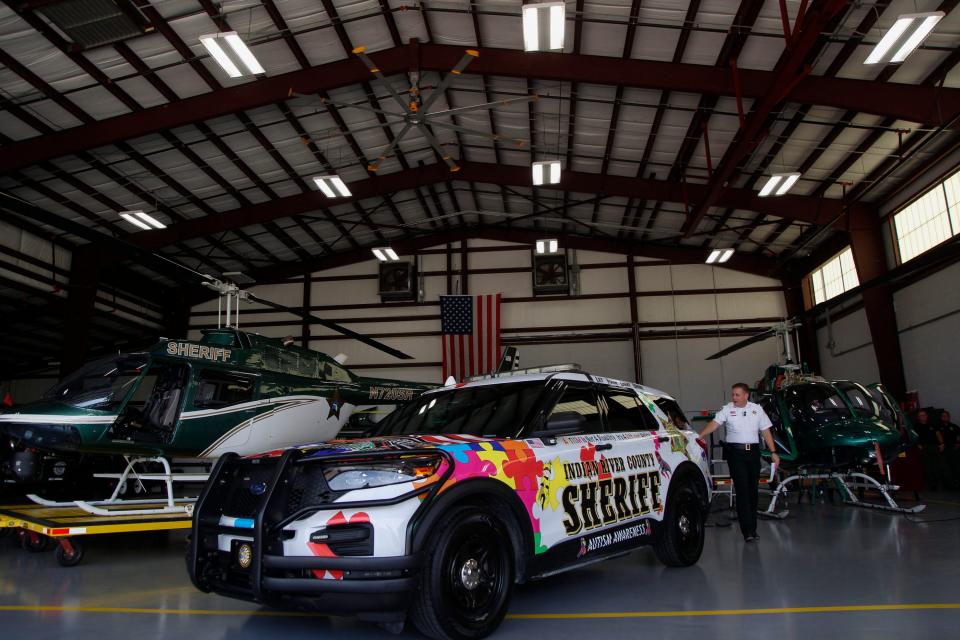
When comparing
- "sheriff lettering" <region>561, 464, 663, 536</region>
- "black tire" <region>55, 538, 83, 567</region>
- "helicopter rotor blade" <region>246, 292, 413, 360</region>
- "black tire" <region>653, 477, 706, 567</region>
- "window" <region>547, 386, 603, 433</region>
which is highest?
"helicopter rotor blade" <region>246, 292, 413, 360</region>

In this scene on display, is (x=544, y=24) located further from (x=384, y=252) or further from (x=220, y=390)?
(x=384, y=252)

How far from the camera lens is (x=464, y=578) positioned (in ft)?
11.0

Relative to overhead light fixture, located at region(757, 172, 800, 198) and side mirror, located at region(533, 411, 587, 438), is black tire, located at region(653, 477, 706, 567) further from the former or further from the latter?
overhead light fixture, located at region(757, 172, 800, 198)

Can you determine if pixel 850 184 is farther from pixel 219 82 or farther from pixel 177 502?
pixel 177 502

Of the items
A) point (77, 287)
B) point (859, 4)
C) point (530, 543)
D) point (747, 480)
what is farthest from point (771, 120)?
point (77, 287)

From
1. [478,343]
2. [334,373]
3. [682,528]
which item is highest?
[478,343]

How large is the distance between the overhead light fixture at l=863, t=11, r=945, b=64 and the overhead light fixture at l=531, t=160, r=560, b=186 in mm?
5830

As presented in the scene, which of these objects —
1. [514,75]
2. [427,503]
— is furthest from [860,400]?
[427,503]

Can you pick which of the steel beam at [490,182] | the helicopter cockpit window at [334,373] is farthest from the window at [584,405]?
the steel beam at [490,182]

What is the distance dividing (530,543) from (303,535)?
132 centimetres

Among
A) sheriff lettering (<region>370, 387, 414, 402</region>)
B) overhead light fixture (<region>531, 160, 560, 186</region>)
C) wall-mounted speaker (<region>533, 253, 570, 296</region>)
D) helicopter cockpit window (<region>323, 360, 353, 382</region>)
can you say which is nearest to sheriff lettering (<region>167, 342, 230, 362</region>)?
helicopter cockpit window (<region>323, 360, 353, 382</region>)

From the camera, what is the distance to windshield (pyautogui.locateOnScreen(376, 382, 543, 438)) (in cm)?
423

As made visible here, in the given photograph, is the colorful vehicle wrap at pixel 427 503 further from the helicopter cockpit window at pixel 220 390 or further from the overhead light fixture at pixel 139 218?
the overhead light fixture at pixel 139 218

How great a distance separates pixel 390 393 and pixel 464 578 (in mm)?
7827
